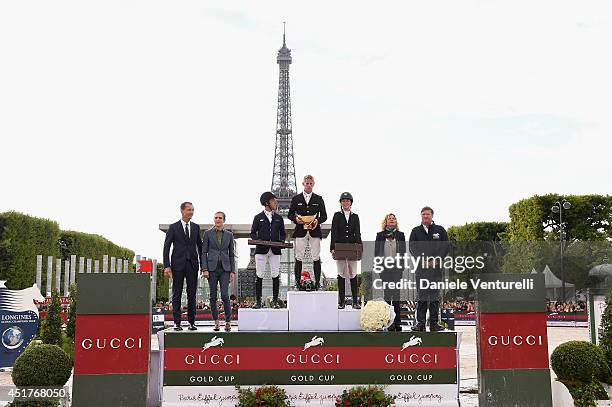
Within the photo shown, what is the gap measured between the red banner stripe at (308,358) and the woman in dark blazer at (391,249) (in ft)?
2.23

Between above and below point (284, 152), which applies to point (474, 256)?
below

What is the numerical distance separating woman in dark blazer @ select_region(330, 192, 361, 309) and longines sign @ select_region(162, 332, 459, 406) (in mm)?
1510

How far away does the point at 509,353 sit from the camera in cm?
849

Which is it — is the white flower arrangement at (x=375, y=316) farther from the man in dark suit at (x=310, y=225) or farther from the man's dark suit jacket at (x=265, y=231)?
the man's dark suit jacket at (x=265, y=231)

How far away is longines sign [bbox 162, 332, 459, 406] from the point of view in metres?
8.50

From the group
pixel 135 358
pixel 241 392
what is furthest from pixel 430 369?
pixel 135 358

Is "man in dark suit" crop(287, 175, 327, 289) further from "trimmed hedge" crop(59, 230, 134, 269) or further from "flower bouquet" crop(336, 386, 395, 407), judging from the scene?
"trimmed hedge" crop(59, 230, 134, 269)

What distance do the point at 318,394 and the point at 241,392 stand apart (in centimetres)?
107

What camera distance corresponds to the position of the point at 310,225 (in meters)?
10.2

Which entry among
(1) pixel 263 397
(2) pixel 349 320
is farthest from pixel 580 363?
(1) pixel 263 397

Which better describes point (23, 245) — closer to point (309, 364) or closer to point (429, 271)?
point (309, 364)

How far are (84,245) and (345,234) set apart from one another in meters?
38.4

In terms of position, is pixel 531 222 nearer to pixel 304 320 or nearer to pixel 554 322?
pixel 554 322

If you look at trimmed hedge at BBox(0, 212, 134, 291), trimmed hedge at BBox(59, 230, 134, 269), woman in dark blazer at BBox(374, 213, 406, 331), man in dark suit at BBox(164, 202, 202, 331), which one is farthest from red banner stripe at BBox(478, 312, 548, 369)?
trimmed hedge at BBox(59, 230, 134, 269)
